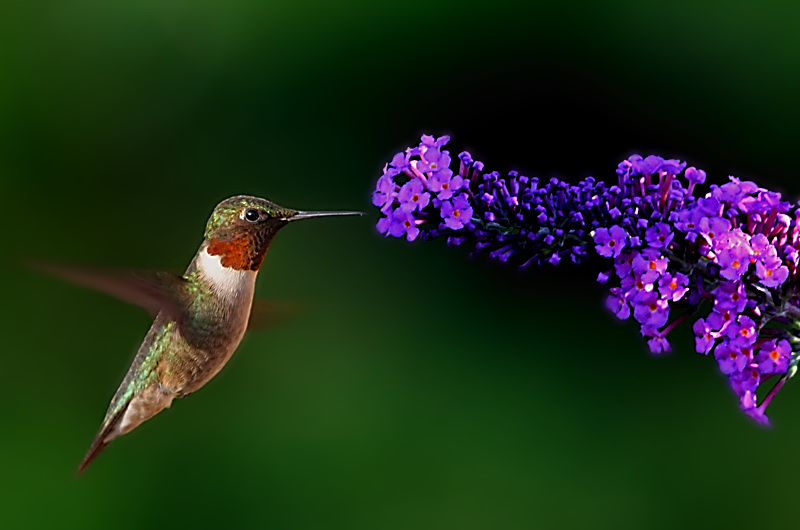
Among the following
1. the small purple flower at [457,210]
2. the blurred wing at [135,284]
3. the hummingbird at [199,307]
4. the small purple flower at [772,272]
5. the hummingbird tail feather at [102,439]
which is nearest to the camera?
the small purple flower at [772,272]

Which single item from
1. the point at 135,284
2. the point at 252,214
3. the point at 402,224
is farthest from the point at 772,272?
the point at 135,284

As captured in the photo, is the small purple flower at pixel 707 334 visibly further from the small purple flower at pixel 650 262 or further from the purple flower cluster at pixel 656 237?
the small purple flower at pixel 650 262

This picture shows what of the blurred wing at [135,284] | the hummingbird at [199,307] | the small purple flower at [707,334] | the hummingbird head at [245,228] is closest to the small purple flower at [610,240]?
the small purple flower at [707,334]

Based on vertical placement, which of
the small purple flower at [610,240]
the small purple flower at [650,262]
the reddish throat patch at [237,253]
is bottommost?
the small purple flower at [650,262]

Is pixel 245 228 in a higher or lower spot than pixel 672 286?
higher

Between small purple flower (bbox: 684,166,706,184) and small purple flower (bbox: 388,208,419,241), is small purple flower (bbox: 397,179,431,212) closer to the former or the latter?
small purple flower (bbox: 388,208,419,241)

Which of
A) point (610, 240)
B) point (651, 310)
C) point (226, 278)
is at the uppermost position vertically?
point (226, 278)

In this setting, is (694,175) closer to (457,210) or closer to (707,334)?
(707,334)
